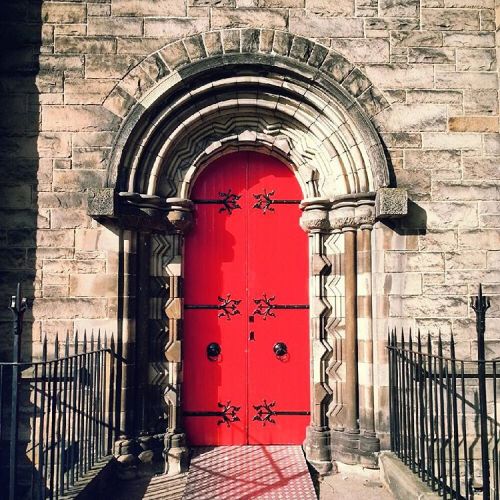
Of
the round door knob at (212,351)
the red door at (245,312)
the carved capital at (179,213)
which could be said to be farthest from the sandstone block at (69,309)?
the round door knob at (212,351)

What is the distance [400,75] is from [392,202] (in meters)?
1.41

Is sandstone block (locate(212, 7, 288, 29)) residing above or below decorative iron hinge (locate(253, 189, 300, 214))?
above

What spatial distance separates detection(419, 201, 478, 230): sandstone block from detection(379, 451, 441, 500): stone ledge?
2.23 m

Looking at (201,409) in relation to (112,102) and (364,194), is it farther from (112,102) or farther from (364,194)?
(112,102)

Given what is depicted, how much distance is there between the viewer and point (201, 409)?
5.33 meters

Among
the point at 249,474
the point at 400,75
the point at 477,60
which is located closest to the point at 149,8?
the point at 400,75

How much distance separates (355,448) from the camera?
4.89 m

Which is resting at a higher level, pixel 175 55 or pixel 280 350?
pixel 175 55

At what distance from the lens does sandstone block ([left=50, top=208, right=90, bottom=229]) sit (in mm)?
5023

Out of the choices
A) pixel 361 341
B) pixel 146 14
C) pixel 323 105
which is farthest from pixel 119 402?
pixel 146 14

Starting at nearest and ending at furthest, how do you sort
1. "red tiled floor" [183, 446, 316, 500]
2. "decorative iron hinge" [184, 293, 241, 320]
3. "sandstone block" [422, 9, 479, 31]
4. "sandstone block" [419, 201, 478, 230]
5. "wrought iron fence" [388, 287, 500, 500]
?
1. "wrought iron fence" [388, 287, 500, 500]
2. "red tiled floor" [183, 446, 316, 500]
3. "sandstone block" [419, 201, 478, 230]
4. "sandstone block" [422, 9, 479, 31]
5. "decorative iron hinge" [184, 293, 241, 320]

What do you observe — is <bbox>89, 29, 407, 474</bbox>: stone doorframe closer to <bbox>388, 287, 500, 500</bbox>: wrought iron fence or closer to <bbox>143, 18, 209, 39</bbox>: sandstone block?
<bbox>143, 18, 209, 39</bbox>: sandstone block

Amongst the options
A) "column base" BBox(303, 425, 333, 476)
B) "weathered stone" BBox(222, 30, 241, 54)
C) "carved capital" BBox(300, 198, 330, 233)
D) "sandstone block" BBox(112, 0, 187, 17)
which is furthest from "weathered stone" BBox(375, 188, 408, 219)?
"sandstone block" BBox(112, 0, 187, 17)

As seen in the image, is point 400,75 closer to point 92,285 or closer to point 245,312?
point 245,312
